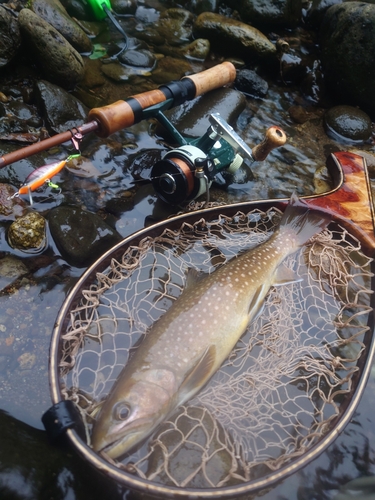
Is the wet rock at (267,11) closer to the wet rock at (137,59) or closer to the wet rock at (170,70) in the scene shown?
the wet rock at (170,70)

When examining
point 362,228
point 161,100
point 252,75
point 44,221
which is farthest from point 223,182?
point 252,75

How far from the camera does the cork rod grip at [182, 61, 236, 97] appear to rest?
12.8ft

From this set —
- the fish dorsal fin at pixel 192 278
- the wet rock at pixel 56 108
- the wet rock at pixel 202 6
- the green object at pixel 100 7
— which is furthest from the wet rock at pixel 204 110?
the wet rock at pixel 202 6

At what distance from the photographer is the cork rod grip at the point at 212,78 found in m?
3.89

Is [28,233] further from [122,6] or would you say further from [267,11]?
[267,11]

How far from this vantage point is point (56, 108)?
155 inches

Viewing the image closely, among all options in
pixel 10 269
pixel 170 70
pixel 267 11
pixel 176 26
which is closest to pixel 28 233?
pixel 10 269

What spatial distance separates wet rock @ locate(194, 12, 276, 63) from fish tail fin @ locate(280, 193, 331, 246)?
3.43m

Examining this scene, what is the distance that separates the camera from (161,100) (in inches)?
135

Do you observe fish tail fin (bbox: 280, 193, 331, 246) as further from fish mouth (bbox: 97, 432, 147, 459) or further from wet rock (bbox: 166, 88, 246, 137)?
fish mouth (bbox: 97, 432, 147, 459)

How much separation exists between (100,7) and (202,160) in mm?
3653

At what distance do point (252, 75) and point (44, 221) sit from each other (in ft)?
12.2

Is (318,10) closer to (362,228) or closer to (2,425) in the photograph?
(362,228)

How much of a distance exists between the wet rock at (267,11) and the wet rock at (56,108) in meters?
3.67
